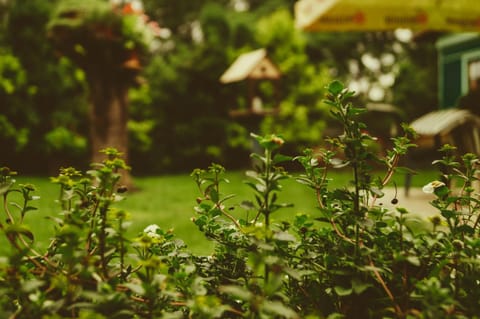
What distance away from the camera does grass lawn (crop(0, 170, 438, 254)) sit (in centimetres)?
506

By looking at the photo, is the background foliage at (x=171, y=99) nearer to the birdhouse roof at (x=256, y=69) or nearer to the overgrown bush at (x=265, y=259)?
the birdhouse roof at (x=256, y=69)

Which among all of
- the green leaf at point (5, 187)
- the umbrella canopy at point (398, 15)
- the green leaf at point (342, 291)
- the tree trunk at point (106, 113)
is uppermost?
the umbrella canopy at point (398, 15)

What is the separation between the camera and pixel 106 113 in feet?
27.7

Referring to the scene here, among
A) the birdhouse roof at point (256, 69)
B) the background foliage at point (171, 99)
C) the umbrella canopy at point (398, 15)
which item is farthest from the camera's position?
the background foliage at point (171, 99)

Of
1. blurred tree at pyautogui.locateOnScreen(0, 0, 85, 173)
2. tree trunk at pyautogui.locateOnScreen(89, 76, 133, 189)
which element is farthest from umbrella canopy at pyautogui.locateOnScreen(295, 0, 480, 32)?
blurred tree at pyautogui.locateOnScreen(0, 0, 85, 173)

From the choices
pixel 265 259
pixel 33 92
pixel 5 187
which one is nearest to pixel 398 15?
pixel 265 259

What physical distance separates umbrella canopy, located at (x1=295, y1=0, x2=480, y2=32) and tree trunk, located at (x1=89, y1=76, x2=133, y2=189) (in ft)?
13.4

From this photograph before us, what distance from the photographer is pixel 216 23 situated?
14.6 m

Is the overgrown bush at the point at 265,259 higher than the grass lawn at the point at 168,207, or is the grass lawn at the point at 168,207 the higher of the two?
the overgrown bush at the point at 265,259

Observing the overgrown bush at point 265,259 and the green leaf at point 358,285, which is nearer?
the overgrown bush at point 265,259

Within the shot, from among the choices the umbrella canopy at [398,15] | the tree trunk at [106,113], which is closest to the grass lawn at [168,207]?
the tree trunk at [106,113]

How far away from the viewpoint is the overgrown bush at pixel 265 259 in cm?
118

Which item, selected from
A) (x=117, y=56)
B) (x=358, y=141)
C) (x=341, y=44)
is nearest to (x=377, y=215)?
(x=358, y=141)

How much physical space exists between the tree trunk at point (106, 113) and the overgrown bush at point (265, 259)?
7016 millimetres
